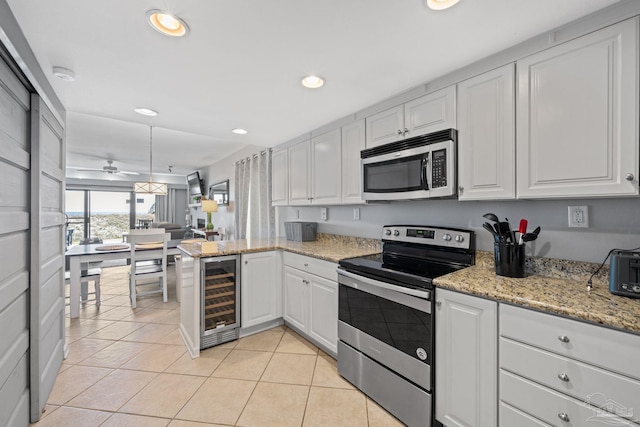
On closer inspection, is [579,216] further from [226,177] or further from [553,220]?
[226,177]

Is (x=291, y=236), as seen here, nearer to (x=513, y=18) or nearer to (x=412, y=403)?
(x=412, y=403)

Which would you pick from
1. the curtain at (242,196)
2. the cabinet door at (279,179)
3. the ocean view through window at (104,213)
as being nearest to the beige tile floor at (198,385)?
the cabinet door at (279,179)

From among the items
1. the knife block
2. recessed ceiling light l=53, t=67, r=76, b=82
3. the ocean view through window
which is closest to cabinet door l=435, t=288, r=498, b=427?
the knife block

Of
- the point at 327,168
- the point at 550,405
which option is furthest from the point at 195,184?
the point at 550,405

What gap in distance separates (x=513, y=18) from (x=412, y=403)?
2084 mm

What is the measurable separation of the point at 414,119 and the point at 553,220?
106cm

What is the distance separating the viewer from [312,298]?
241 centimetres

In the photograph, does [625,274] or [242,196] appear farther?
[242,196]

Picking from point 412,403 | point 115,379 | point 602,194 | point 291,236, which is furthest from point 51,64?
point 602,194

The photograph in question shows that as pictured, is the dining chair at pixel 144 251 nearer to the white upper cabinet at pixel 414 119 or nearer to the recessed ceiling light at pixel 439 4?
the white upper cabinet at pixel 414 119

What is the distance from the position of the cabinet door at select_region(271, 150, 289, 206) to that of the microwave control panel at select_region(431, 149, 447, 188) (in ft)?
6.35

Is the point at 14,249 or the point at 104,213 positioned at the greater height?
the point at 104,213

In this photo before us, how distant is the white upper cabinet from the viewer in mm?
1777

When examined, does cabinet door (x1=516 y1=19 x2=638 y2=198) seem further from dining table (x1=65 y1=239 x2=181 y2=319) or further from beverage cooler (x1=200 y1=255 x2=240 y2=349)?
dining table (x1=65 y1=239 x2=181 y2=319)
